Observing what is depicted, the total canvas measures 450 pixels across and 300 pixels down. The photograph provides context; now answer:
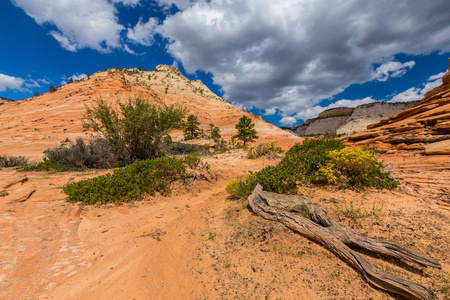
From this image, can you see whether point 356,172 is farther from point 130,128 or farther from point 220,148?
point 220,148

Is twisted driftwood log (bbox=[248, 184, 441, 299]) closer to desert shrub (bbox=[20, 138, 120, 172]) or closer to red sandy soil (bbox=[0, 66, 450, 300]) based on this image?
red sandy soil (bbox=[0, 66, 450, 300])

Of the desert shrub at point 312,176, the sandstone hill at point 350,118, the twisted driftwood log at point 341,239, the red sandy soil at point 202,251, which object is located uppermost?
the sandstone hill at point 350,118

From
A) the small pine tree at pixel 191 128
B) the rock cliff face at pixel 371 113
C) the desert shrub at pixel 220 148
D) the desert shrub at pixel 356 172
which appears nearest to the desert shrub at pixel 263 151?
the desert shrub at pixel 220 148

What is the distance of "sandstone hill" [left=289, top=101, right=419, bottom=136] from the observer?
41281 mm

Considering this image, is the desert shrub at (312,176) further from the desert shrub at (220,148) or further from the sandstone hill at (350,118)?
the sandstone hill at (350,118)

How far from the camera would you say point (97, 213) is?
520 cm

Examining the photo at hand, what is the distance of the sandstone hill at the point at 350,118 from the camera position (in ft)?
135

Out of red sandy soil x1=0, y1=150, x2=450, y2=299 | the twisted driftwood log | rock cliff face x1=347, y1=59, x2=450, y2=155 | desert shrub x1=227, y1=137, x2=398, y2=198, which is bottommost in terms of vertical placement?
red sandy soil x1=0, y1=150, x2=450, y2=299

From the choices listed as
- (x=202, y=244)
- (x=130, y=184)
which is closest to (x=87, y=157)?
(x=130, y=184)

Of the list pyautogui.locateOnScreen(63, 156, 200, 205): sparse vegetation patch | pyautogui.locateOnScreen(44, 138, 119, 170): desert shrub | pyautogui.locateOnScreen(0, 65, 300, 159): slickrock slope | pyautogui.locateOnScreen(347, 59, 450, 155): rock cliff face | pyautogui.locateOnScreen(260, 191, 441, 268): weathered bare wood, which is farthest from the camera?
pyautogui.locateOnScreen(0, 65, 300, 159): slickrock slope

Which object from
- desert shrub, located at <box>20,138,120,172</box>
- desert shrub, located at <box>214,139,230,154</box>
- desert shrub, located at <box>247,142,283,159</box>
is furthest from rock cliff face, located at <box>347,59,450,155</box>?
desert shrub, located at <box>20,138,120,172</box>

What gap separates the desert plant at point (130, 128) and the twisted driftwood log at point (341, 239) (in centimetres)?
962

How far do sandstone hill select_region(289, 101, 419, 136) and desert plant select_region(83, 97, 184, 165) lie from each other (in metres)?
31.1

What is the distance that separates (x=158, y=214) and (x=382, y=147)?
1035 cm
